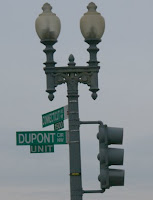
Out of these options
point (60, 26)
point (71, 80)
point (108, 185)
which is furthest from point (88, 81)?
point (108, 185)

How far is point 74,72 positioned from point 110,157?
190 cm

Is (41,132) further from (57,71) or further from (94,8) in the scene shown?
(94,8)

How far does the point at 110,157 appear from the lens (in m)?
13.1

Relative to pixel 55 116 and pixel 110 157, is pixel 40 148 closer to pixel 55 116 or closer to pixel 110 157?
pixel 55 116

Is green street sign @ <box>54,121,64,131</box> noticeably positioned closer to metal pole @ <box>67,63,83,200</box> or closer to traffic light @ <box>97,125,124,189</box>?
metal pole @ <box>67,63,83,200</box>

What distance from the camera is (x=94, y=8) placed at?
14.6 metres

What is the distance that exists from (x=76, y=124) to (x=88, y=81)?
87cm

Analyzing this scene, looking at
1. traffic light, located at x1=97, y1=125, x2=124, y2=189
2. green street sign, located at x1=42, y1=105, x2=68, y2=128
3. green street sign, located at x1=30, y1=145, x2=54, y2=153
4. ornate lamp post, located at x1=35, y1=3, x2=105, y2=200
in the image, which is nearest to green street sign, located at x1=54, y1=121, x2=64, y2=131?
green street sign, located at x1=42, y1=105, x2=68, y2=128

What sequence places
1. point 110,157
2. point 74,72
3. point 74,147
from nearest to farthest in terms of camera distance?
1. point 110,157
2. point 74,147
3. point 74,72

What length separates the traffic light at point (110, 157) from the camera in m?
13.1

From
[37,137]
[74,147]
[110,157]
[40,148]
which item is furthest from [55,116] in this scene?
[110,157]

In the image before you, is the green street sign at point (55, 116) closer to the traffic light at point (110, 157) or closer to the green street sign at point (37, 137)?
the green street sign at point (37, 137)

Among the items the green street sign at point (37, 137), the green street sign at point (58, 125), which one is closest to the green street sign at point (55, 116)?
the green street sign at point (58, 125)

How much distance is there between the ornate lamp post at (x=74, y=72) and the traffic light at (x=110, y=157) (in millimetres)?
711
